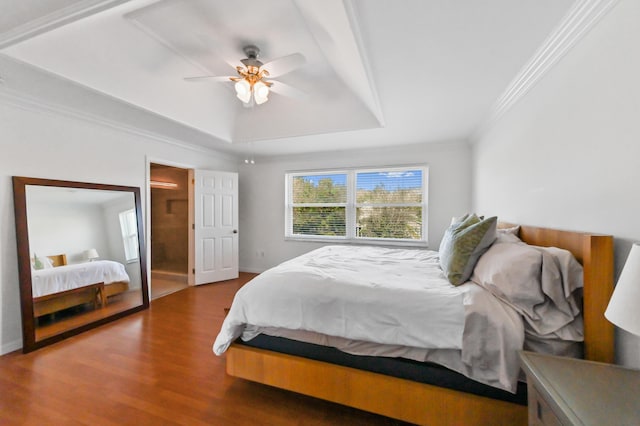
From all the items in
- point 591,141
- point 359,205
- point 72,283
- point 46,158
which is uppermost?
point 46,158

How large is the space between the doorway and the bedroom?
118 centimetres

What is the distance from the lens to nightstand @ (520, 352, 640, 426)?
691 mm

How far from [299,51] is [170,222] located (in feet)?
14.2

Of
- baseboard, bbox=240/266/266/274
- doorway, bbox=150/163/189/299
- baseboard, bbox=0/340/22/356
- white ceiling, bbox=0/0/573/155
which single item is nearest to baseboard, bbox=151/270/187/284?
doorway, bbox=150/163/189/299

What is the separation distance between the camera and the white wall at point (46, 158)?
7.18ft

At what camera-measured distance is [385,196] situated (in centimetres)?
416

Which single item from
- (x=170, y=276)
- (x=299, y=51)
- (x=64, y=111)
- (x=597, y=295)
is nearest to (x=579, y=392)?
(x=597, y=295)

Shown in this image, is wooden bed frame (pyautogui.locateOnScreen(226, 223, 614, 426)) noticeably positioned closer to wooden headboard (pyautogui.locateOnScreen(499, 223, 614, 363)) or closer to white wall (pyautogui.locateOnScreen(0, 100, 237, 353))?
wooden headboard (pyautogui.locateOnScreen(499, 223, 614, 363))

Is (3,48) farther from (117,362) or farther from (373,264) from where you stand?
(373,264)

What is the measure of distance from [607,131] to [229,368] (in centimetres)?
253

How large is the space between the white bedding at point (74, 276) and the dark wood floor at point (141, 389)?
528 mm

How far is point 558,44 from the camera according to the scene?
148 centimetres

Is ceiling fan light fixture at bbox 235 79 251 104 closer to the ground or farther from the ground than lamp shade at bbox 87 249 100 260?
farther from the ground

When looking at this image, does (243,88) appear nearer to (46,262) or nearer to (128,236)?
(128,236)
